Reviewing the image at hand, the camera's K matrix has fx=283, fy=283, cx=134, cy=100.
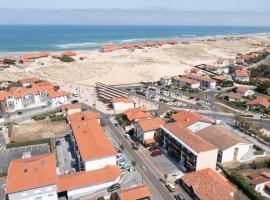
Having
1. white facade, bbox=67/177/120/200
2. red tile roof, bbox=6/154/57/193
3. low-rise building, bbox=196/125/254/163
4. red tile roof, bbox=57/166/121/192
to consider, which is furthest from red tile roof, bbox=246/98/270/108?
red tile roof, bbox=6/154/57/193

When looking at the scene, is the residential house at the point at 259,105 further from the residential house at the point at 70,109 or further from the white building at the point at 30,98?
the white building at the point at 30,98

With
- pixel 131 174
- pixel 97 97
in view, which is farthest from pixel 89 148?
pixel 97 97

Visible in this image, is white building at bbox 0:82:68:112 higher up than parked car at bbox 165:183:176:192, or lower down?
higher up

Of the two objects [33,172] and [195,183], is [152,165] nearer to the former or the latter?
[195,183]

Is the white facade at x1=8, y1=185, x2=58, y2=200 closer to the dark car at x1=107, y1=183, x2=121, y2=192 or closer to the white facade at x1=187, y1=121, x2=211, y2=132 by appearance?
the dark car at x1=107, y1=183, x2=121, y2=192

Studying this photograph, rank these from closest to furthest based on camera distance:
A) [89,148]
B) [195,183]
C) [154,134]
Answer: [195,183], [89,148], [154,134]

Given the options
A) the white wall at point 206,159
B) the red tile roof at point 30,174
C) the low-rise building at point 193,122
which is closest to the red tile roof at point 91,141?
the red tile roof at point 30,174
